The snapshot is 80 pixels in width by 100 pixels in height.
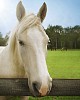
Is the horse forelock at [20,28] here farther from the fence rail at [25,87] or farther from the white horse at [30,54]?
the fence rail at [25,87]

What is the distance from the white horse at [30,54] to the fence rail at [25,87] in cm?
18

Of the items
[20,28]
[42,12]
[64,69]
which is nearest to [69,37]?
[64,69]

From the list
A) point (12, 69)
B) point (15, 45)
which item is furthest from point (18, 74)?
point (15, 45)

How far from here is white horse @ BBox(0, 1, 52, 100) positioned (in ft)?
Answer: 9.59

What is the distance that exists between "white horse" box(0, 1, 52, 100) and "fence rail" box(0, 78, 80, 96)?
18 cm

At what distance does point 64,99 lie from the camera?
6.50m

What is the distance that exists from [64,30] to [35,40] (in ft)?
291

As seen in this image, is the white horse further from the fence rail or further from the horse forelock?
the fence rail

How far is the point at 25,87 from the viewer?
3.28m

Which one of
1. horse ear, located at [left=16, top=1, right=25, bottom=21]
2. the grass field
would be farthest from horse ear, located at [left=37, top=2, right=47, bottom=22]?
the grass field

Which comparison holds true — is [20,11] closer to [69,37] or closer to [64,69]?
[64,69]

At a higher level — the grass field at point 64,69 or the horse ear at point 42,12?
the horse ear at point 42,12

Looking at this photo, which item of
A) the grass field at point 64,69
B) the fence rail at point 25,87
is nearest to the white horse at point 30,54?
the fence rail at point 25,87

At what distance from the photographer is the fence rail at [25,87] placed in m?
3.25
